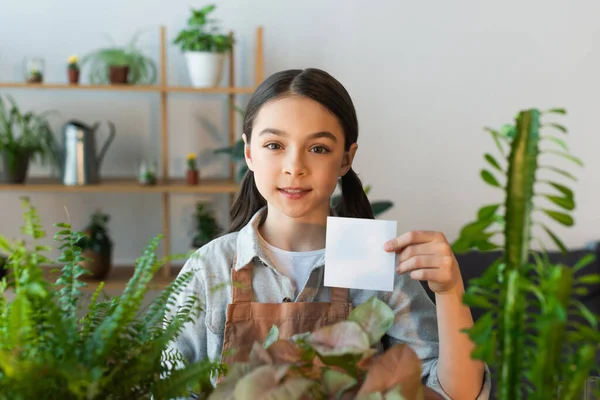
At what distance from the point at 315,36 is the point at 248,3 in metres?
0.32

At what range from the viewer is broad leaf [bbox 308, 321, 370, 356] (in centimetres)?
63

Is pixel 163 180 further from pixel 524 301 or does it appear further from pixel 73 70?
pixel 524 301

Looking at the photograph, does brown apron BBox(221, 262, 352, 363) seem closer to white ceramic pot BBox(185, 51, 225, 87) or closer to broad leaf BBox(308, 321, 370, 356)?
broad leaf BBox(308, 321, 370, 356)

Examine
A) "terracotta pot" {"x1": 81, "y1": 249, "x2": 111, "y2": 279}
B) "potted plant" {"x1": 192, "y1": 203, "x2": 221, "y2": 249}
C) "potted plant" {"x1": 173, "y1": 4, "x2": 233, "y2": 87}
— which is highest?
"potted plant" {"x1": 173, "y1": 4, "x2": 233, "y2": 87}

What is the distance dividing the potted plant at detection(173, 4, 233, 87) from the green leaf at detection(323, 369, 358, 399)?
2.35m

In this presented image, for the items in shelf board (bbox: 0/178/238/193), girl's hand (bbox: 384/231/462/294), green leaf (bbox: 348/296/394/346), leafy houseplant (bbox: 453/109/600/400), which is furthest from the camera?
shelf board (bbox: 0/178/238/193)

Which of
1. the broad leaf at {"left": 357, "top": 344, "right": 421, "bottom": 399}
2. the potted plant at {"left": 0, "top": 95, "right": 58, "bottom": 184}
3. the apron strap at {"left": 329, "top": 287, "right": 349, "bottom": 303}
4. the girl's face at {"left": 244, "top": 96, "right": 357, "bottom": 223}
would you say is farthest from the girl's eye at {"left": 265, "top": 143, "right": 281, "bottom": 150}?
the potted plant at {"left": 0, "top": 95, "right": 58, "bottom": 184}

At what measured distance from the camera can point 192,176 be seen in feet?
9.52

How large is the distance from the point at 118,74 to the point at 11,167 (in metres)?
0.56

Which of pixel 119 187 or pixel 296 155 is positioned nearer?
pixel 296 155

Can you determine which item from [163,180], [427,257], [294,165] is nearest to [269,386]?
[427,257]

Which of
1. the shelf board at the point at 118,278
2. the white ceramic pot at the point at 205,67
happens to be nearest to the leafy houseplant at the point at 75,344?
the shelf board at the point at 118,278

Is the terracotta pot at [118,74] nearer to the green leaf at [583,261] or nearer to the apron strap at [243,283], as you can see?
the apron strap at [243,283]

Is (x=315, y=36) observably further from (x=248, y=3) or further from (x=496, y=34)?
A: (x=496, y=34)
